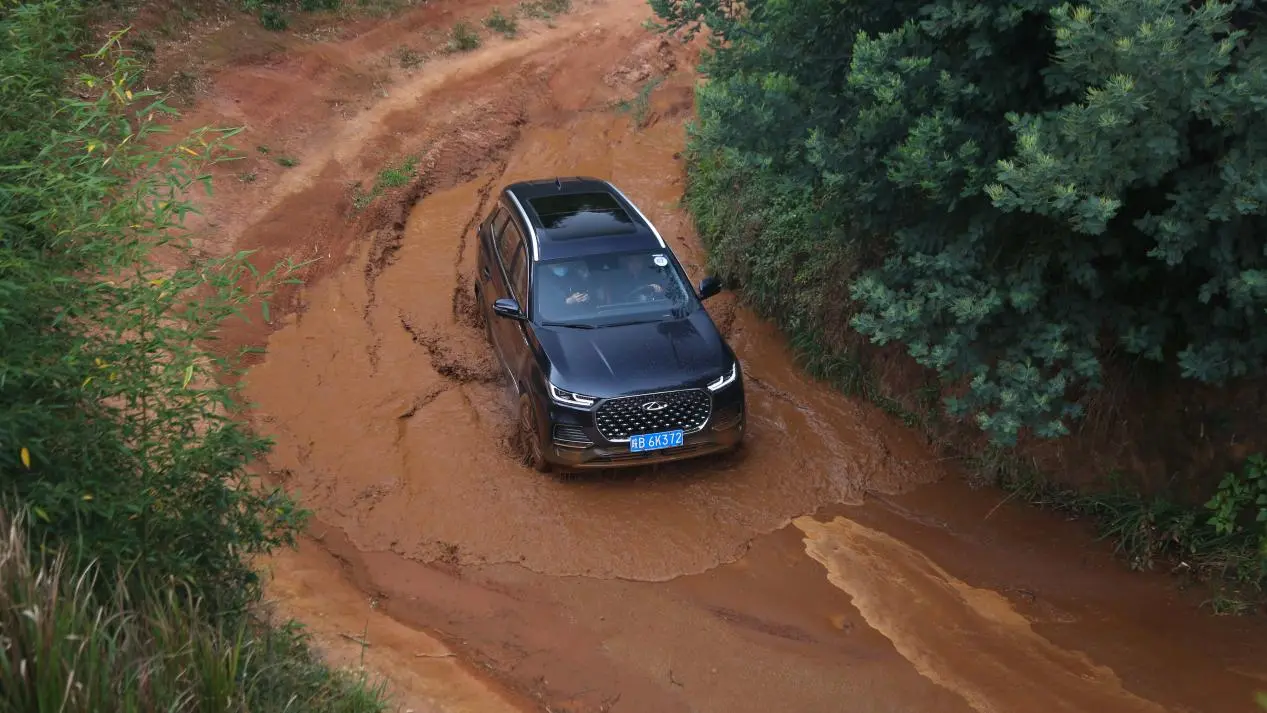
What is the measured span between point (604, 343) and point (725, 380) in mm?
1033

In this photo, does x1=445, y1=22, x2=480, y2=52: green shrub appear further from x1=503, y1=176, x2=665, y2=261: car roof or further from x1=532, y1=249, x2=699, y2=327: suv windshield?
x1=532, y1=249, x2=699, y2=327: suv windshield

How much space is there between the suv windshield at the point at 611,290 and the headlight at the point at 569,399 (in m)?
0.83

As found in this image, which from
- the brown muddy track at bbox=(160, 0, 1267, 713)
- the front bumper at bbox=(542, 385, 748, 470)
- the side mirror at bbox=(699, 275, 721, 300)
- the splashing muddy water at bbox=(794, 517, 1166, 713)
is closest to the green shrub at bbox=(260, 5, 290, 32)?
the brown muddy track at bbox=(160, 0, 1267, 713)

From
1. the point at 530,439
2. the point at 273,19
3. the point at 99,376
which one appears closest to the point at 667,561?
the point at 530,439

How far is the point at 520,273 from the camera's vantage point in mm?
9250

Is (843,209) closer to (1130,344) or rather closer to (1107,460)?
(1130,344)

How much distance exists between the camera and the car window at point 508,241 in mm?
9680

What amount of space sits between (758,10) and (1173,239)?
3434 millimetres

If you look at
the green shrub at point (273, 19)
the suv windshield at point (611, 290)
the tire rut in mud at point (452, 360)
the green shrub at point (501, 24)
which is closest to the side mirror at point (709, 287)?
the suv windshield at point (611, 290)

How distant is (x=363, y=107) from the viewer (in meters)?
16.1

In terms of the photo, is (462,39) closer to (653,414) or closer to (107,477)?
(653,414)

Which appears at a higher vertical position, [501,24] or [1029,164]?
[1029,164]

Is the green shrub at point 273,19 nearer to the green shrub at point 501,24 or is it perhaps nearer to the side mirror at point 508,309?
the green shrub at point 501,24

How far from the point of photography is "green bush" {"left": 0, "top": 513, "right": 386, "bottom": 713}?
3.57 meters
